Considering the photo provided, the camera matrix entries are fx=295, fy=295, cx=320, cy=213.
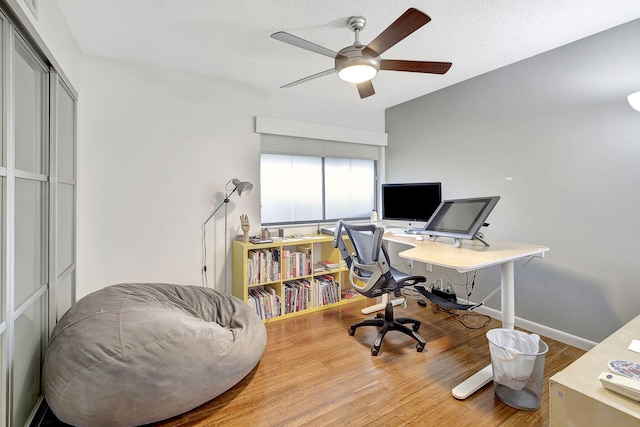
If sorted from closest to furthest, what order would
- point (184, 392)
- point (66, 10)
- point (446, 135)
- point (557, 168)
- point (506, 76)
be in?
point (184, 392) → point (66, 10) → point (557, 168) → point (506, 76) → point (446, 135)

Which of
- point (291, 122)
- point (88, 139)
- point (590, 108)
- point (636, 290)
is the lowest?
point (636, 290)

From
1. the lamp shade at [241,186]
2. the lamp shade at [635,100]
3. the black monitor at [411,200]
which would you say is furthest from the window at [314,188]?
the lamp shade at [635,100]

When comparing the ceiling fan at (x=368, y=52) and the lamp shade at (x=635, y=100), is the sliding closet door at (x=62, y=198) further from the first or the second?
the lamp shade at (x=635, y=100)

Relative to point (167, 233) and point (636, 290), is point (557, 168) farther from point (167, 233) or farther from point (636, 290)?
point (167, 233)

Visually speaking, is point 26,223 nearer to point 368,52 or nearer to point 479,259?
point 368,52

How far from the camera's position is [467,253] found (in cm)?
200

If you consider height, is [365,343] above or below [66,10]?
below

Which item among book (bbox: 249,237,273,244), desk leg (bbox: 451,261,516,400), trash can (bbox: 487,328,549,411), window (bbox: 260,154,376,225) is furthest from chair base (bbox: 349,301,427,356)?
window (bbox: 260,154,376,225)

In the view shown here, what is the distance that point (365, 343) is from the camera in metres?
2.51

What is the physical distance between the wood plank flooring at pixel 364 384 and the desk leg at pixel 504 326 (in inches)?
1.8

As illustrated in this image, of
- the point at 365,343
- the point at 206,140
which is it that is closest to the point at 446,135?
the point at 365,343

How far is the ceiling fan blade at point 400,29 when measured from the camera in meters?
1.49

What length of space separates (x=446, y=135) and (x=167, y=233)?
3.14m

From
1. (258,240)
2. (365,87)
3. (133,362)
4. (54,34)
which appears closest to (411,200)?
(365,87)
